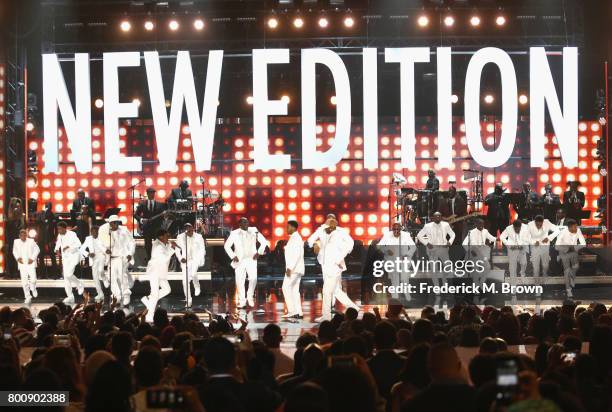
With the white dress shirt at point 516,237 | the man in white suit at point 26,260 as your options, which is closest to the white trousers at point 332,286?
the white dress shirt at point 516,237

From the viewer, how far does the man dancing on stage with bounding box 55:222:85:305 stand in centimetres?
1802

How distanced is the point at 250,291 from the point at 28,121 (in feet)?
26.7

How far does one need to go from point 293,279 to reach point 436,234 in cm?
375

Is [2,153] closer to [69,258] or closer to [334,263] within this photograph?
[69,258]

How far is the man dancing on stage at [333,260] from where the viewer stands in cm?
1542

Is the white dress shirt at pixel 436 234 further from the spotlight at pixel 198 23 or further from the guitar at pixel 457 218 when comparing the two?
the spotlight at pixel 198 23

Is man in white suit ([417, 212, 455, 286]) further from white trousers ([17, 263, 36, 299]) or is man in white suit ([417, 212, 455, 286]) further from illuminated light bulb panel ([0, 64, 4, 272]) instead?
illuminated light bulb panel ([0, 64, 4, 272])

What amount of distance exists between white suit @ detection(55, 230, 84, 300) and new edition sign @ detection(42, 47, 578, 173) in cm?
251

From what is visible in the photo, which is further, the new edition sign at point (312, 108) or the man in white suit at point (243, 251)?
the new edition sign at point (312, 108)

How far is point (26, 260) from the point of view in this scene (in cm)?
1830

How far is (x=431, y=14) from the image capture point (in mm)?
21734

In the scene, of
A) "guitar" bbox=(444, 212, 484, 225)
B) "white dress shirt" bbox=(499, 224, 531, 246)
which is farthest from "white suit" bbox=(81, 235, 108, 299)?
"white dress shirt" bbox=(499, 224, 531, 246)

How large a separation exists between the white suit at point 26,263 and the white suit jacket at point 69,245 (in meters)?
0.52

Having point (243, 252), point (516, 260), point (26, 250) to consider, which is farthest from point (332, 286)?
point (26, 250)
